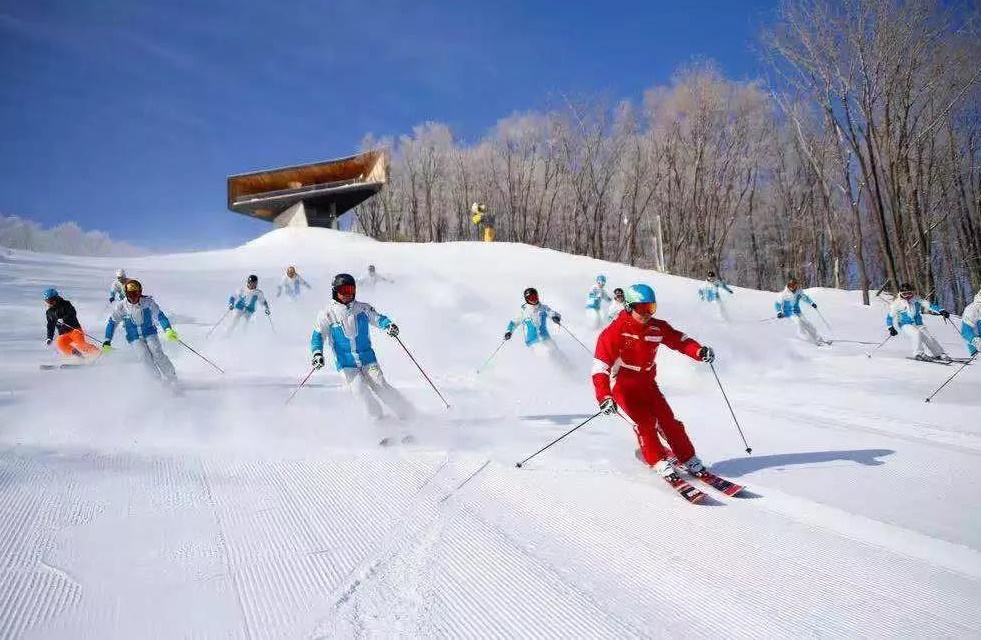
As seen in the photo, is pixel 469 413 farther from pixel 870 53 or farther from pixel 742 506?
pixel 870 53

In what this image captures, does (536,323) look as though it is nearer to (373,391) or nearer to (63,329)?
(373,391)

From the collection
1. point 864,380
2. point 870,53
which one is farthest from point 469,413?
point 870,53

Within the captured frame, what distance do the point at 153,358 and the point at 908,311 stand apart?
47.9 feet

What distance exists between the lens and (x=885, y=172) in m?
18.4

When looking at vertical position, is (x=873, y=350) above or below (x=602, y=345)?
below

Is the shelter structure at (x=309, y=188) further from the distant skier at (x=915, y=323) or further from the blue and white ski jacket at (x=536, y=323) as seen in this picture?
the distant skier at (x=915, y=323)

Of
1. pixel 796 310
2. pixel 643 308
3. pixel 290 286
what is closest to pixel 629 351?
pixel 643 308

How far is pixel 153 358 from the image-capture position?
7934 millimetres

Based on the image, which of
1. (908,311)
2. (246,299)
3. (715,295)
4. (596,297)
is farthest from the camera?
(715,295)

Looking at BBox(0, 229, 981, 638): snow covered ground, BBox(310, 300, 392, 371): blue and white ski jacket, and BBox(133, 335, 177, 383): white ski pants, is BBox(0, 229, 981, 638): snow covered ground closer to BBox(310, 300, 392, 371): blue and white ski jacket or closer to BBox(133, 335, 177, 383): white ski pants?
BBox(133, 335, 177, 383): white ski pants

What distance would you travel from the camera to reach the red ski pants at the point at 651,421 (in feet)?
13.2

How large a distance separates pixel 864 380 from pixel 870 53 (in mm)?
14694

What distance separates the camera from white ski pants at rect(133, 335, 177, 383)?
7848mm

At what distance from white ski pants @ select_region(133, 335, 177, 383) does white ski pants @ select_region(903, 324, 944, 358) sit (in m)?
14.2
